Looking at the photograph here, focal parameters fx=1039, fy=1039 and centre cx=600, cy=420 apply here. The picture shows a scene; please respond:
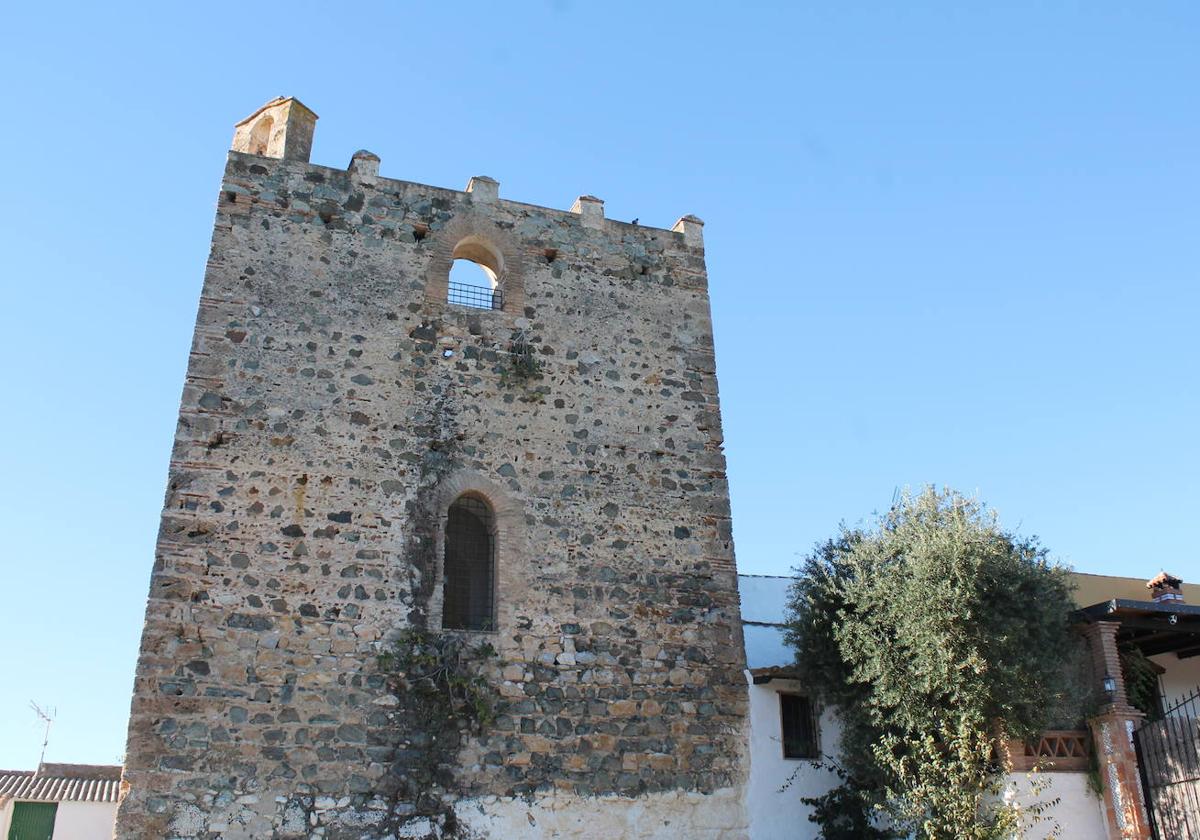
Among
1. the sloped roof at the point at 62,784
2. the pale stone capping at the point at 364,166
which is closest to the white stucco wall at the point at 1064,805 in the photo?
the pale stone capping at the point at 364,166

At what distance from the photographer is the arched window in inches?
432

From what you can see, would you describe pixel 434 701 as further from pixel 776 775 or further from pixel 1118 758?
pixel 1118 758

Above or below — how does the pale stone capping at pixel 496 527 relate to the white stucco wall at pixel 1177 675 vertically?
above

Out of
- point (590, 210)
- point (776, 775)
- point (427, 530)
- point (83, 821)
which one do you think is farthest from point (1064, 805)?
point (83, 821)

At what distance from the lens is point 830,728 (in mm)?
12188

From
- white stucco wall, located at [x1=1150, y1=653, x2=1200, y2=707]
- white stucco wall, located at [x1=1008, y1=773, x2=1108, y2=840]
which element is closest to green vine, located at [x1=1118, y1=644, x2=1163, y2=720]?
white stucco wall, located at [x1=1150, y1=653, x2=1200, y2=707]

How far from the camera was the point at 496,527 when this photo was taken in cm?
1124

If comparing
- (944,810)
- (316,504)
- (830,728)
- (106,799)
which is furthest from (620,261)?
(106,799)

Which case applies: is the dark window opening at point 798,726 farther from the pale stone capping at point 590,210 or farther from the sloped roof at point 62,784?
the sloped roof at point 62,784

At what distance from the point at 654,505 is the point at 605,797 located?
324 centimetres

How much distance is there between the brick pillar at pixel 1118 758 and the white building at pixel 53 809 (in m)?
17.8

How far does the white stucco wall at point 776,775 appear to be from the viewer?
1135 centimetres

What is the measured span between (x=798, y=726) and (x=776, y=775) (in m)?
0.77

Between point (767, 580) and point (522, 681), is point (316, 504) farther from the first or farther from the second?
point (767, 580)
